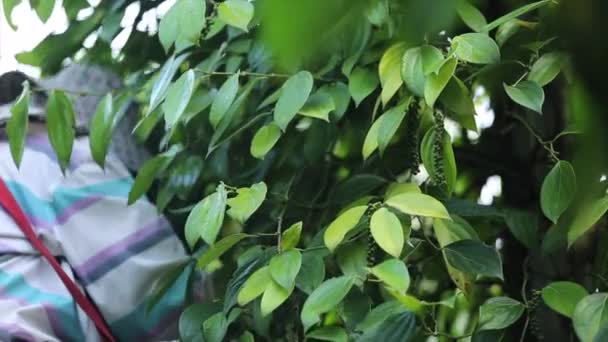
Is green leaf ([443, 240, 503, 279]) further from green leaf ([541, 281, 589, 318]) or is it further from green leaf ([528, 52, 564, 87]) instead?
green leaf ([528, 52, 564, 87])

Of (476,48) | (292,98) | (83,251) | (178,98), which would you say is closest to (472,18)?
(476,48)

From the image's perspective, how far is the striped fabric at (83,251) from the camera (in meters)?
1.07

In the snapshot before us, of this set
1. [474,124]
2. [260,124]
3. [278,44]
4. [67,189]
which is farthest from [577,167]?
[67,189]

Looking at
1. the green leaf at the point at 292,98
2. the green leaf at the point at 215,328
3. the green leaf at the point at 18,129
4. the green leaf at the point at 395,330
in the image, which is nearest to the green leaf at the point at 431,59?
the green leaf at the point at 292,98

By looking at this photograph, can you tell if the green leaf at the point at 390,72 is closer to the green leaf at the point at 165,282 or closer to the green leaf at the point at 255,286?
the green leaf at the point at 255,286

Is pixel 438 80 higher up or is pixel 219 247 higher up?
pixel 438 80

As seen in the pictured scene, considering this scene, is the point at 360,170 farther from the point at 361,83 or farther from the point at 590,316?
the point at 590,316

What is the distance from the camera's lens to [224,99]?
1000mm

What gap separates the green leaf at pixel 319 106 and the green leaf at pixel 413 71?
0.32 ft

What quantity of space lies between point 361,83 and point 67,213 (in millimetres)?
388

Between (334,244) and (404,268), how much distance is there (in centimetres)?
8

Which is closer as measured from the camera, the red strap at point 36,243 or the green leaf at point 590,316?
the green leaf at point 590,316

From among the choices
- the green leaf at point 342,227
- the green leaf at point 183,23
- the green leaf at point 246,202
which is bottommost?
the green leaf at point 342,227

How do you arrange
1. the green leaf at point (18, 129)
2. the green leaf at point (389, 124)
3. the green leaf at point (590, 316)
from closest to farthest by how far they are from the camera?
1. the green leaf at point (590, 316)
2. the green leaf at point (389, 124)
3. the green leaf at point (18, 129)
